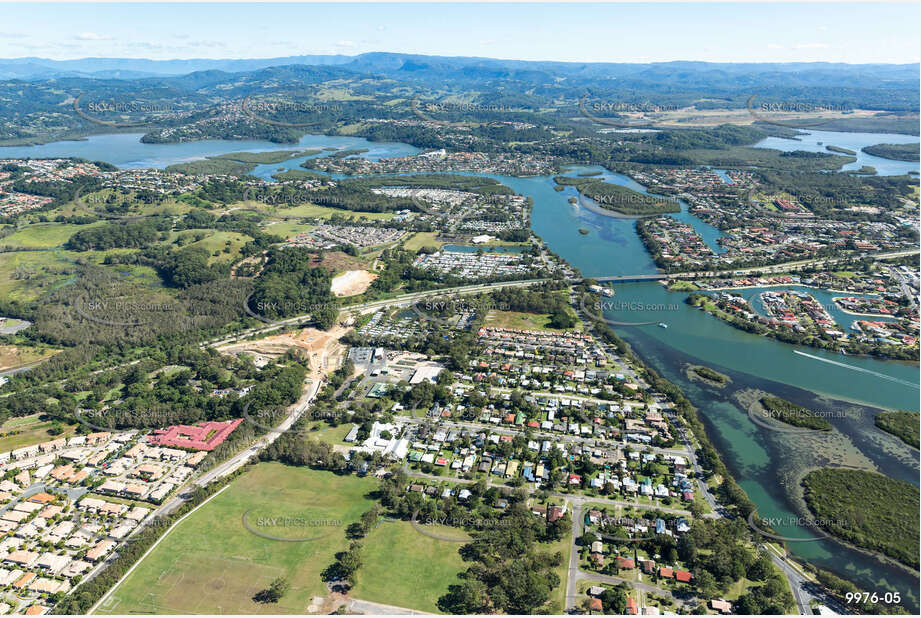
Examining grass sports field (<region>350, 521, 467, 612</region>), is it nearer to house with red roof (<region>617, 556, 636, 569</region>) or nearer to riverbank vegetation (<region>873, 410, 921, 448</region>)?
house with red roof (<region>617, 556, 636, 569</region>)

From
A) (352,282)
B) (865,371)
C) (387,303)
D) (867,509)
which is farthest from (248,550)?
(865,371)

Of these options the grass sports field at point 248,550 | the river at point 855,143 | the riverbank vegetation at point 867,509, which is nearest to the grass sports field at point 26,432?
the grass sports field at point 248,550

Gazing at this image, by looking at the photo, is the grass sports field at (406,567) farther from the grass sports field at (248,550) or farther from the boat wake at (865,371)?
the boat wake at (865,371)

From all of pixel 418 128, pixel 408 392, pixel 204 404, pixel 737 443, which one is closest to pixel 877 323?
pixel 737 443

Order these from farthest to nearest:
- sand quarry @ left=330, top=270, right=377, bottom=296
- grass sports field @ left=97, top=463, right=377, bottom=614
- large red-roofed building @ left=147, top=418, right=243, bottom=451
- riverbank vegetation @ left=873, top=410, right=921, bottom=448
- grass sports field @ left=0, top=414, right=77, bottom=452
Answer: sand quarry @ left=330, top=270, right=377, bottom=296, riverbank vegetation @ left=873, top=410, right=921, bottom=448, grass sports field @ left=0, top=414, right=77, bottom=452, large red-roofed building @ left=147, top=418, right=243, bottom=451, grass sports field @ left=97, top=463, right=377, bottom=614

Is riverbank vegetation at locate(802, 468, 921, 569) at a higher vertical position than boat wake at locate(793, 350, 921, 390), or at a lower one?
lower

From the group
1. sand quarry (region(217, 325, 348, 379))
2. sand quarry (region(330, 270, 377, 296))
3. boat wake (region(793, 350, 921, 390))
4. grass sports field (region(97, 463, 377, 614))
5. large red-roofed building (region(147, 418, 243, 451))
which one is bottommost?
grass sports field (region(97, 463, 377, 614))

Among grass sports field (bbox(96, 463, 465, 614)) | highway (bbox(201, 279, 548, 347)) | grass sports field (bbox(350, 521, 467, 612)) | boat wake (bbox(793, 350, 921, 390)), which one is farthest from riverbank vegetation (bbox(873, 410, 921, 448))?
highway (bbox(201, 279, 548, 347))
